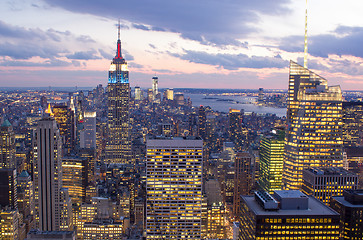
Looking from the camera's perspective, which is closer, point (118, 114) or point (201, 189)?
point (201, 189)

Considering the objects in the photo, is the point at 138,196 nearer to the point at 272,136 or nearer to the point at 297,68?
the point at 272,136

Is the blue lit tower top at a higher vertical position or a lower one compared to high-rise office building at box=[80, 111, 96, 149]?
higher

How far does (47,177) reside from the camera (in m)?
86.7

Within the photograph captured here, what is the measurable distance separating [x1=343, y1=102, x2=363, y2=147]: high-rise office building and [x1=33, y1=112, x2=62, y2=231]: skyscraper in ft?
320

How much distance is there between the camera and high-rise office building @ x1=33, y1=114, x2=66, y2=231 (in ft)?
283

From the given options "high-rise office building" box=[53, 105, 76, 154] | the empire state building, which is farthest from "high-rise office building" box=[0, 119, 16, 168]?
the empire state building

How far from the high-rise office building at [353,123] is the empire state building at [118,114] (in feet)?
289

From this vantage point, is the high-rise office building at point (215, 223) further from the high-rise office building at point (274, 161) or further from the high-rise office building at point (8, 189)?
the high-rise office building at point (8, 189)

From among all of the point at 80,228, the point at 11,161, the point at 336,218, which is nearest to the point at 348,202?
the point at 336,218

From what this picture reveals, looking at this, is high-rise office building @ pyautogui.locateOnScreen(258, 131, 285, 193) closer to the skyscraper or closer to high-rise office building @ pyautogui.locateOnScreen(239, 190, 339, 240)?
the skyscraper

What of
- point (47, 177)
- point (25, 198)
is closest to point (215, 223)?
point (47, 177)

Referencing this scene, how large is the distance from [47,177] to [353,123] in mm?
104076

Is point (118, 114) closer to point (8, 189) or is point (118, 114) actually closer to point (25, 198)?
point (25, 198)

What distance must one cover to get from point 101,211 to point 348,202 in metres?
56.2
